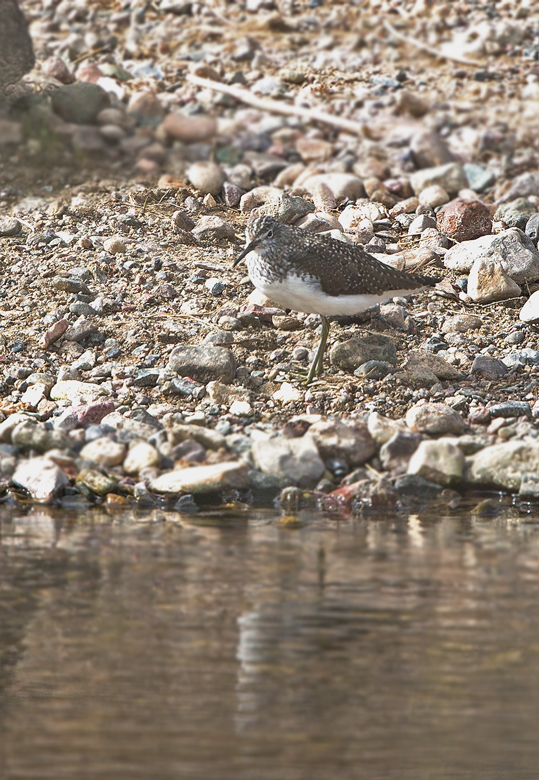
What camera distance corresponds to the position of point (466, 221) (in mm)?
8477

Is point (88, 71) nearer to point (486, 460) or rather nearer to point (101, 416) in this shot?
point (101, 416)

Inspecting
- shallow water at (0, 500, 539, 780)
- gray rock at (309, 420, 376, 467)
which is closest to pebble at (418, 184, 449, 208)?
gray rock at (309, 420, 376, 467)

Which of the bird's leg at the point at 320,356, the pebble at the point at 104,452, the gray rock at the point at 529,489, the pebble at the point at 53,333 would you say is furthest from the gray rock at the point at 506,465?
the pebble at the point at 53,333

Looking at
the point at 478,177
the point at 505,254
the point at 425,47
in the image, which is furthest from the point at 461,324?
the point at 425,47

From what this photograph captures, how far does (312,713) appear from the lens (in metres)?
3.21

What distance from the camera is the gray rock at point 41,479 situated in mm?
5742

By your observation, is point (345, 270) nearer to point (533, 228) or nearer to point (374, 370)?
point (374, 370)

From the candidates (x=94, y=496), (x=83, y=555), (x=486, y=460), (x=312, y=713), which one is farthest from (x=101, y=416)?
(x=312, y=713)

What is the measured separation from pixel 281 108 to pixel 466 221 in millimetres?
2863

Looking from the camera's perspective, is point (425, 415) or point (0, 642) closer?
point (0, 642)

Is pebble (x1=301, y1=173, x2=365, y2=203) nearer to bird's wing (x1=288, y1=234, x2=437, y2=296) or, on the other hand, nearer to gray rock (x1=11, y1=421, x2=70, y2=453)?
bird's wing (x1=288, y1=234, x2=437, y2=296)

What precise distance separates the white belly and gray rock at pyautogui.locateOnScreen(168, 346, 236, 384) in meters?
0.49

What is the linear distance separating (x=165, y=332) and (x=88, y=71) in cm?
471

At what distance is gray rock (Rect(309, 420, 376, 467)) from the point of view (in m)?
5.98
